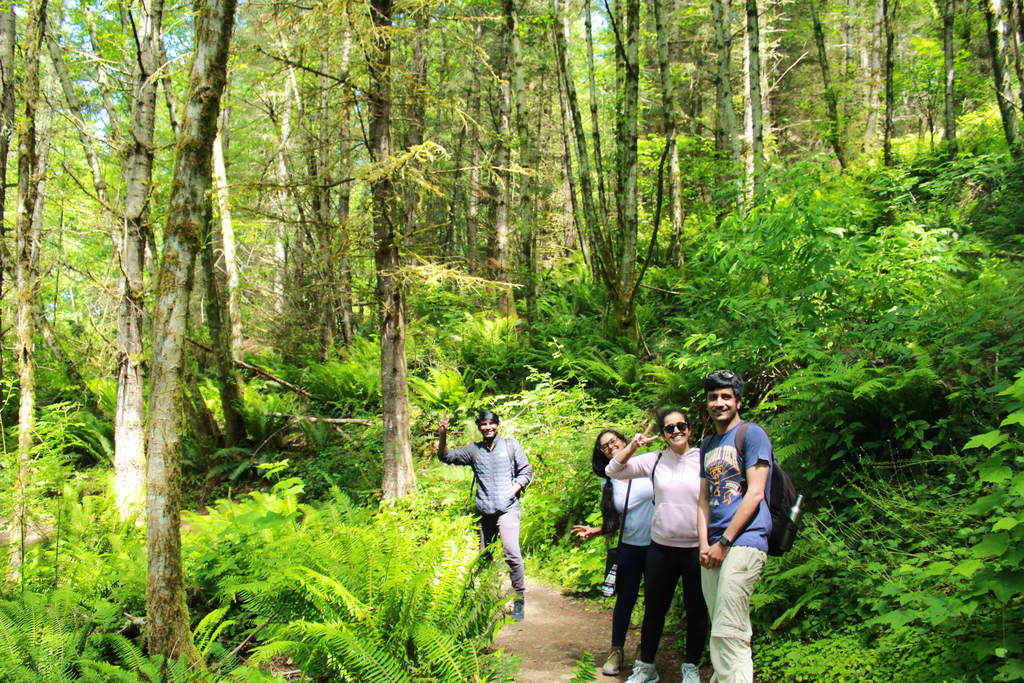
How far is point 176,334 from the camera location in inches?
145

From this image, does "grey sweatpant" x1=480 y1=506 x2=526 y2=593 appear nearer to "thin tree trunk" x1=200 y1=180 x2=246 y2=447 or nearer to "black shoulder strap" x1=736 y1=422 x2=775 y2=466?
"black shoulder strap" x1=736 y1=422 x2=775 y2=466

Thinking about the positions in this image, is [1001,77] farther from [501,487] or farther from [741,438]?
[501,487]

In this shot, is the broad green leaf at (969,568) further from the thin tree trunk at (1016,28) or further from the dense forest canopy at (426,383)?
the thin tree trunk at (1016,28)

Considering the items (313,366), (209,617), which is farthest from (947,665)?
(313,366)

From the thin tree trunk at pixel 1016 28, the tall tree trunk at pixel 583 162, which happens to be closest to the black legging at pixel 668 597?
the tall tree trunk at pixel 583 162

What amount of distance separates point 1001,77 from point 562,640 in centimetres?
1179

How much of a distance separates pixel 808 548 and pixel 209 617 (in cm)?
459

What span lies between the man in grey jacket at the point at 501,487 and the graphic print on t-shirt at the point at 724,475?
2364mm

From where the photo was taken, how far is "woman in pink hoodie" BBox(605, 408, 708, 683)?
3908 millimetres

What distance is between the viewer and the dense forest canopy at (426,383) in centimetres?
372

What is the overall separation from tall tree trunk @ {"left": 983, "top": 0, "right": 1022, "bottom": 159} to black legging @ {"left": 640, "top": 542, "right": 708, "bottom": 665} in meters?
10.5

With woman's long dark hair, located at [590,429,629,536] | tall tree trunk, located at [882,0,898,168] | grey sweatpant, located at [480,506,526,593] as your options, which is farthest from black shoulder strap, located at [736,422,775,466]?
tall tree trunk, located at [882,0,898,168]

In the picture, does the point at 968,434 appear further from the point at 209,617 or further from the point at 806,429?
the point at 209,617

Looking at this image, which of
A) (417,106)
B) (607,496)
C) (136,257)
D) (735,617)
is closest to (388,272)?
(417,106)
